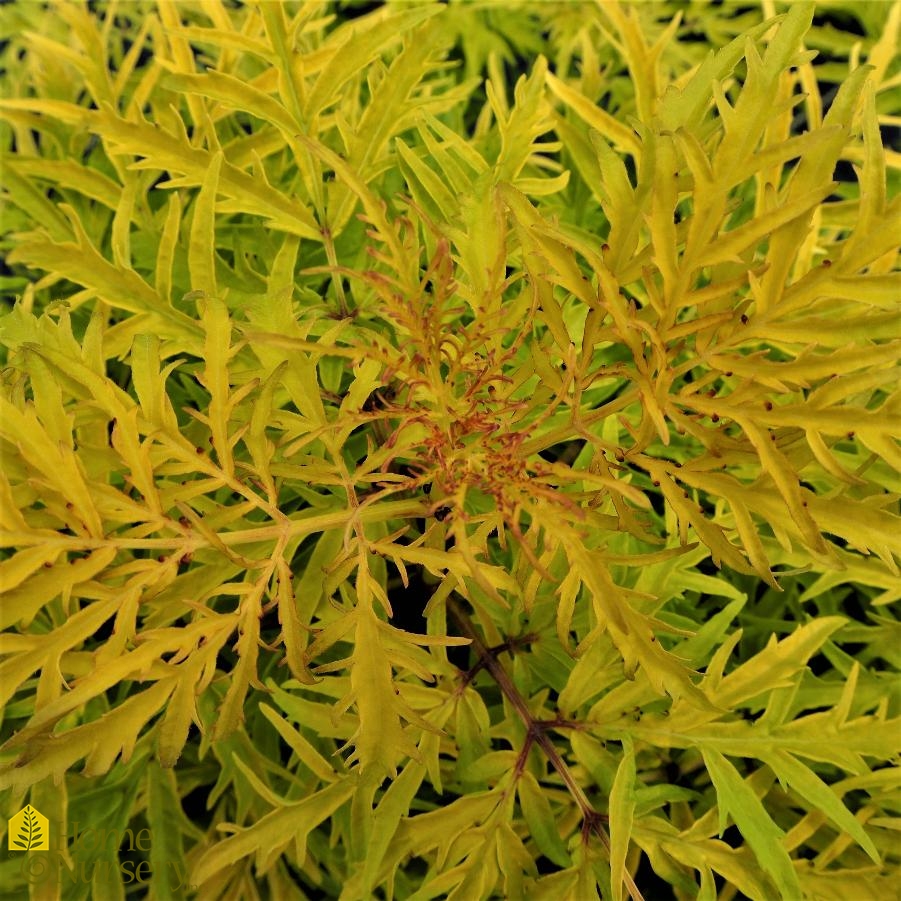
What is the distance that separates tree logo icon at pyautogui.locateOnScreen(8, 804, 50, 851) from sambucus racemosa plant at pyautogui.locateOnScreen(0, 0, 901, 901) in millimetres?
53

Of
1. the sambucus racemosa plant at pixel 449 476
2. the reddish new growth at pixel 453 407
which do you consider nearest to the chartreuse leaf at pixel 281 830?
the sambucus racemosa plant at pixel 449 476

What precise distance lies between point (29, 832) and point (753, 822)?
57 centimetres

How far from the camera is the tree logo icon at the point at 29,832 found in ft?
2.22

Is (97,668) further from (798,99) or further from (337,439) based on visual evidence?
(798,99)

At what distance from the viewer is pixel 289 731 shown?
0.64m

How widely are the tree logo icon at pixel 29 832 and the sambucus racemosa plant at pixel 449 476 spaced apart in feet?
0.17

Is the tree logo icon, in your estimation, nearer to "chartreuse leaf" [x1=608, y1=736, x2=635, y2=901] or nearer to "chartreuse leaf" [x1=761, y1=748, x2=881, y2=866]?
"chartreuse leaf" [x1=608, y1=736, x2=635, y2=901]

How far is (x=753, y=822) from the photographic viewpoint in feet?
Answer: 2.02

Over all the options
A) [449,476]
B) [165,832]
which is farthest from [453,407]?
[165,832]

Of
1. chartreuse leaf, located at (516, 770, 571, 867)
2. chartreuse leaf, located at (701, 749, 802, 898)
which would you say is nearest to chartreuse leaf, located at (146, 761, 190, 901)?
chartreuse leaf, located at (516, 770, 571, 867)

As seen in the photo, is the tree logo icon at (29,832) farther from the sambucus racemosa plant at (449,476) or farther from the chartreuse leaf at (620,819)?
the chartreuse leaf at (620,819)

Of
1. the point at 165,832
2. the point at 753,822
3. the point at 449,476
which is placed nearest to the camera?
the point at 449,476

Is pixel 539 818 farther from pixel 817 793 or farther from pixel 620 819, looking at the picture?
pixel 817 793

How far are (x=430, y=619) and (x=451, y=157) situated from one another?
0.39 meters
